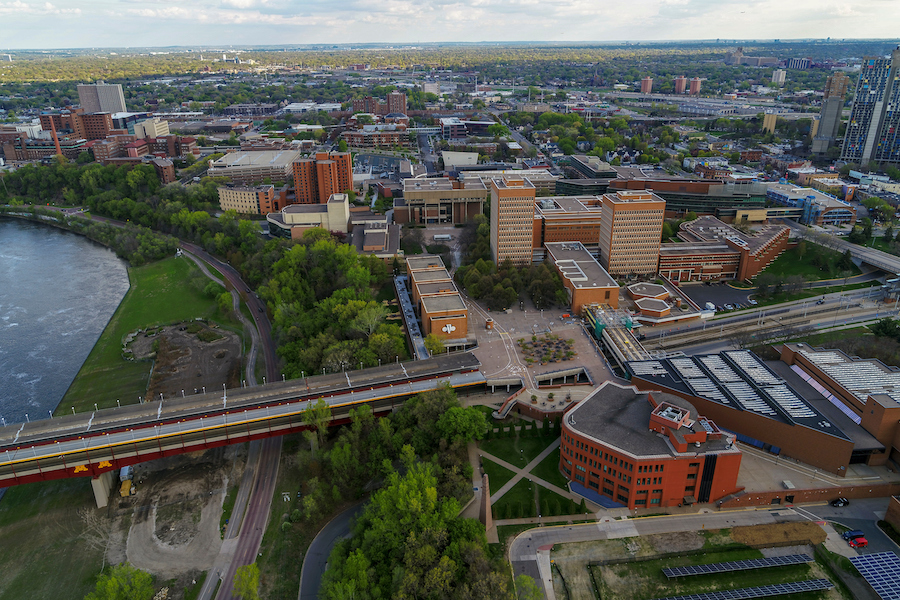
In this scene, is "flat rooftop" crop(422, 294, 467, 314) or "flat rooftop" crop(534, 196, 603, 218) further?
"flat rooftop" crop(534, 196, 603, 218)

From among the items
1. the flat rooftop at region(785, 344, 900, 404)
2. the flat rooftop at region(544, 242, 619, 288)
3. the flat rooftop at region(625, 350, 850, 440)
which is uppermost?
the flat rooftop at region(785, 344, 900, 404)

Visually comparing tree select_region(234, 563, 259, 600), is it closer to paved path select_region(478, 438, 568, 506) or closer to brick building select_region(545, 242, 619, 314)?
paved path select_region(478, 438, 568, 506)

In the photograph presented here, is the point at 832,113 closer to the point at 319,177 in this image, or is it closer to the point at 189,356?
the point at 319,177

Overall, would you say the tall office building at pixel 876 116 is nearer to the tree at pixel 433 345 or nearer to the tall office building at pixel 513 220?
the tall office building at pixel 513 220

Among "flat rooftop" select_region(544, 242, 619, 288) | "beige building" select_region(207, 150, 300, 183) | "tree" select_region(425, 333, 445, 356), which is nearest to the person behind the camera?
"tree" select_region(425, 333, 445, 356)

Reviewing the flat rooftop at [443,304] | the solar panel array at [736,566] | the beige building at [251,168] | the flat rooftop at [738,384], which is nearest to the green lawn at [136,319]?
the flat rooftop at [443,304]

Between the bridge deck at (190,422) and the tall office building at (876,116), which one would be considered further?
the tall office building at (876,116)

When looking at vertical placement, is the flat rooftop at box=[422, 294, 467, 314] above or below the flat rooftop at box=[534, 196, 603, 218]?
below

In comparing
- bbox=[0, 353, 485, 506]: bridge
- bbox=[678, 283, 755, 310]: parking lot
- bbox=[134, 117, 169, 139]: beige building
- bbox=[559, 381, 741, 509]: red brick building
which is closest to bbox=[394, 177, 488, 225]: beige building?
bbox=[678, 283, 755, 310]: parking lot
